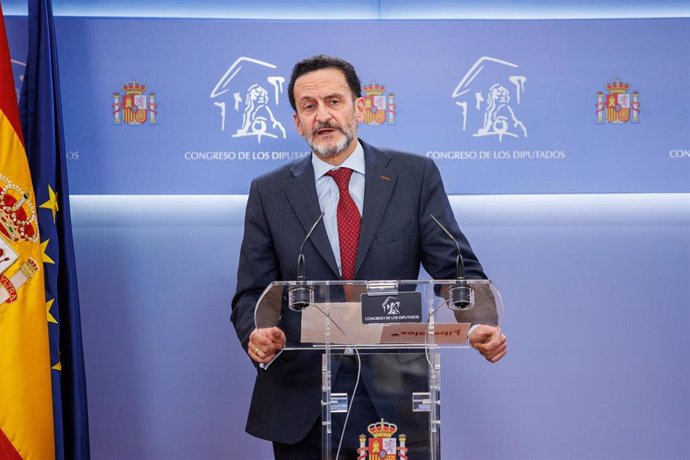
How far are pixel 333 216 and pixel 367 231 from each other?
159 mm

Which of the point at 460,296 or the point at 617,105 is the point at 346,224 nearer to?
the point at 460,296

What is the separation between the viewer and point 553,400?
13.0ft

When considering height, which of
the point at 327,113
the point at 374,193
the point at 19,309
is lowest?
the point at 19,309

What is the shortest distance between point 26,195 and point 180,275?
0.96 m

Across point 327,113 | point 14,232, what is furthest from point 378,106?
point 14,232

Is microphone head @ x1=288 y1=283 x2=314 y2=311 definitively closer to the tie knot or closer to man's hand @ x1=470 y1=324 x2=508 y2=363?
man's hand @ x1=470 y1=324 x2=508 y2=363

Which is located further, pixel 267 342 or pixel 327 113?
pixel 327 113

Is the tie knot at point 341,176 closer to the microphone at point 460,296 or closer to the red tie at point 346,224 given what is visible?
the red tie at point 346,224

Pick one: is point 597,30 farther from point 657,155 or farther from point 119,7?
point 119,7

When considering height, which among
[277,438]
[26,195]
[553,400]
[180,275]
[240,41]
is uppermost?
[240,41]

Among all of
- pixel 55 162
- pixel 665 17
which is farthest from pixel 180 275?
pixel 665 17

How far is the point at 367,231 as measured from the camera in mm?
2867

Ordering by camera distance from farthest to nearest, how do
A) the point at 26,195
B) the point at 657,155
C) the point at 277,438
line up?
the point at 657,155
the point at 26,195
the point at 277,438

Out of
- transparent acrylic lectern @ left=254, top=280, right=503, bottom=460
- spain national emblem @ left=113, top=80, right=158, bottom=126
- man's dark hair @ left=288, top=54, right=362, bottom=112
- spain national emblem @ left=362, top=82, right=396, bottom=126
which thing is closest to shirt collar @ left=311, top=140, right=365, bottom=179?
man's dark hair @ left=288, top=54, right=362, bottom=112
